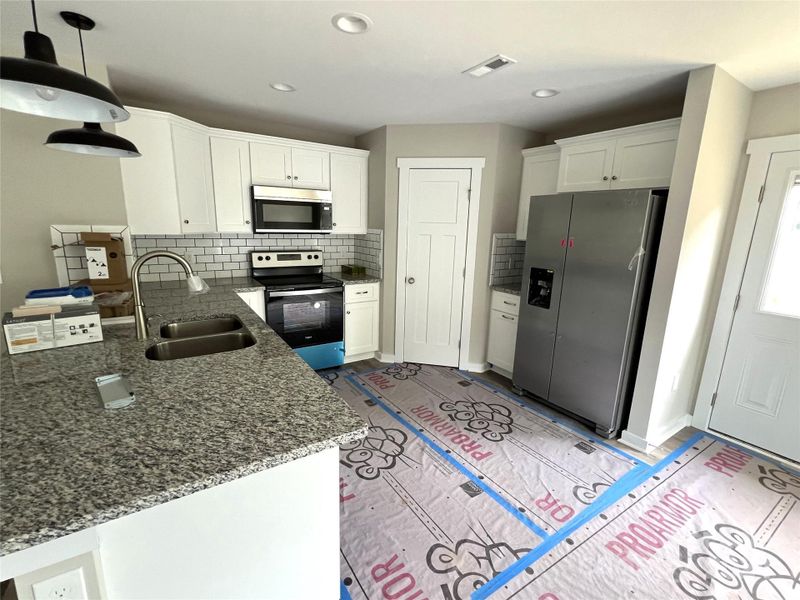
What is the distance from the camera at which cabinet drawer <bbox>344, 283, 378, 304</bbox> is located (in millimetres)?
A: 3635

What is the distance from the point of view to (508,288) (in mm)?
3504

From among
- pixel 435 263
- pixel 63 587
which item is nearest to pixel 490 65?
pixel 435 263

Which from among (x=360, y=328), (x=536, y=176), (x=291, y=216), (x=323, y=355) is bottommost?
(x=323, y=355)

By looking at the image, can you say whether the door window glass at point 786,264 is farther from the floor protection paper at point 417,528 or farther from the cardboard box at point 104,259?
the cardboard box at point 104,259

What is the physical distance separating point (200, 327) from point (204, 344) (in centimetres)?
22

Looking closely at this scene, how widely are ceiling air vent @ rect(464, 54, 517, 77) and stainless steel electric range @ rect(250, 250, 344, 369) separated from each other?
6.92 ft

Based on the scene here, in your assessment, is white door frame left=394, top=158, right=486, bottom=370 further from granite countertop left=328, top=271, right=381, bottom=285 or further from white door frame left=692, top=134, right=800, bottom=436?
white door frame left=692, top=134, right=800, bottom=436

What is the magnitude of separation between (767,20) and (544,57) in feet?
2.95

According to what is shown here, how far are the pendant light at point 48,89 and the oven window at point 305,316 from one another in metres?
2.22

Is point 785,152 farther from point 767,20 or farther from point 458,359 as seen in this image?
point 458,359

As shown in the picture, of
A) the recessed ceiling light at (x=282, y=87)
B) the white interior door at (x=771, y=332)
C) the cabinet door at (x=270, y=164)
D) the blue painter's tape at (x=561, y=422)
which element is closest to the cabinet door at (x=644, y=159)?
the white interior door at (x=771, y=332)

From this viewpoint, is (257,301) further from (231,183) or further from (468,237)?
(468,237)

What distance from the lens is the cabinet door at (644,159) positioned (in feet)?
7.80

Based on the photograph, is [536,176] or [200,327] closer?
[200,327]
